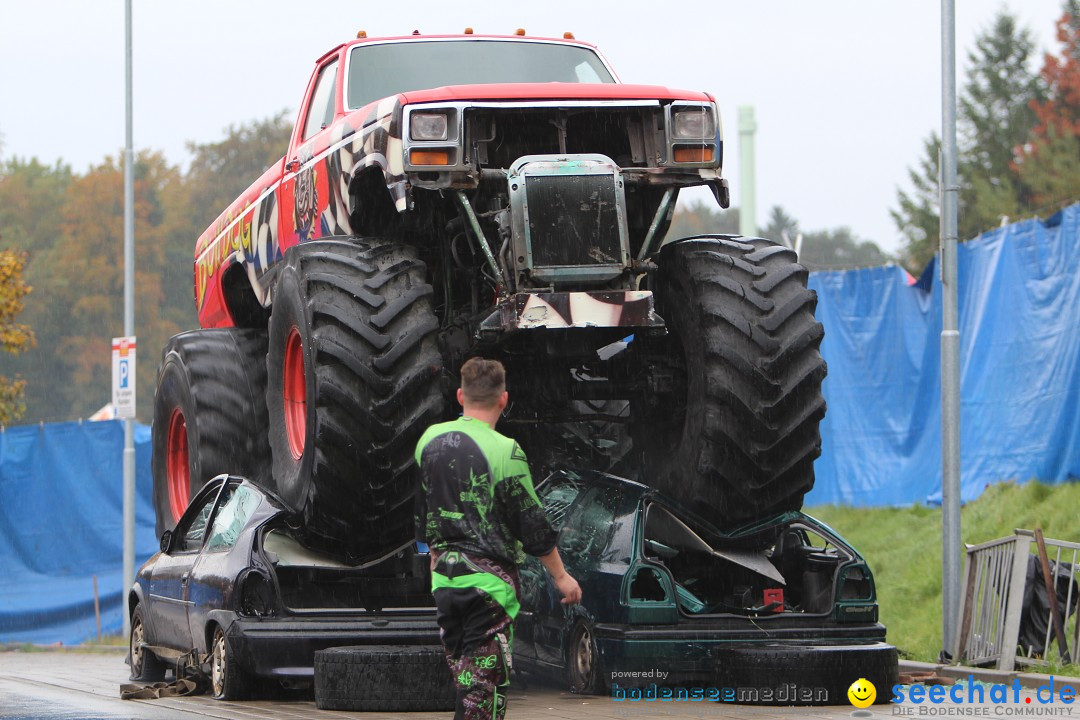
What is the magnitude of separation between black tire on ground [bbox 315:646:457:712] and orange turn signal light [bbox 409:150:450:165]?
2.74m

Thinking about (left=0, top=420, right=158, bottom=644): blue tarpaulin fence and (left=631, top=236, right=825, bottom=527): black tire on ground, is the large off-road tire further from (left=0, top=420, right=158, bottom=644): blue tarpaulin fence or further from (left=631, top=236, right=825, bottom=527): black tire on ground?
(left=0, top=420, right=158, bottom=644): blue tarpaulin fence

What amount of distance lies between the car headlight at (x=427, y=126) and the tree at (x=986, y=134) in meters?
45.7

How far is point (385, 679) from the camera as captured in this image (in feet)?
31.7

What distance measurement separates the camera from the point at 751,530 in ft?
35.2

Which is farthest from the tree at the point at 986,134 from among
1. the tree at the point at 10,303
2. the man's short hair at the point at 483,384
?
the man's short hair at the point at 483,384

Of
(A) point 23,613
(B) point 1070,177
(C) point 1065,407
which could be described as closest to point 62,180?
(B) point 1070,177

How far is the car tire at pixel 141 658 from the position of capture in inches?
490

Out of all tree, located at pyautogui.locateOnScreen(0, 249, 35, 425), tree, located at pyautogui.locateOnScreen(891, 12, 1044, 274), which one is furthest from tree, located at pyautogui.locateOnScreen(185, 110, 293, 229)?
tree, located at pyautogui.locateOnScreen(0, 249, 35, 425)

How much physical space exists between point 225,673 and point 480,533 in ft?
12.2

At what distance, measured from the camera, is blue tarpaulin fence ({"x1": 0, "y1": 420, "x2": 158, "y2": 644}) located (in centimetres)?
2331

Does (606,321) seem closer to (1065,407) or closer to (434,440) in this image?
(434,440)

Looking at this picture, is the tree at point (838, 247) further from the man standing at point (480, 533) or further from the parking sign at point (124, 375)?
the man standing at point (480, 533)

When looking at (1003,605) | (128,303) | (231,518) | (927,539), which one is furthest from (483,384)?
(128,303)
